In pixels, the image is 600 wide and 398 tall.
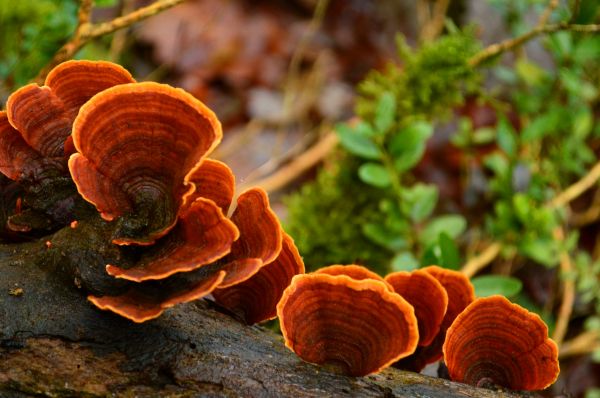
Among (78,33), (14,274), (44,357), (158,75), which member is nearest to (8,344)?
(44,357)

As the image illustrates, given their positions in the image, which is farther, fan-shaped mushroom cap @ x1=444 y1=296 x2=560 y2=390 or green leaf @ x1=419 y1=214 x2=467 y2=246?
green leaf @ x1=419 y1=214 x2=467 y2=246

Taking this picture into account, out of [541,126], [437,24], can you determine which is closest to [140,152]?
[541,126]

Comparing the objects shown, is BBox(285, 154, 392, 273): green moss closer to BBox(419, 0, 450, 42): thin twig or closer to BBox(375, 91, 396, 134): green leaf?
BBox(375, 91, 396, 134): green leaf

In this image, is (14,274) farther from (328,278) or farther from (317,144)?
(317,144)

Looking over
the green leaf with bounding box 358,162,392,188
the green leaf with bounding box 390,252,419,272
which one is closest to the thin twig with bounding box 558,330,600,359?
the green leaf with bounding box 390,252,419,272

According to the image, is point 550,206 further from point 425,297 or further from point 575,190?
point 425,297

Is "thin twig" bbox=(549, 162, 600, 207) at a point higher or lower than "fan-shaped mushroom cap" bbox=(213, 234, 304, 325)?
lower

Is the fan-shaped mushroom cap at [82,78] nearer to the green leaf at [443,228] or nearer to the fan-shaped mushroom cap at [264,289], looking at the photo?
the fan-shaped mushroom cap at [264,289]
